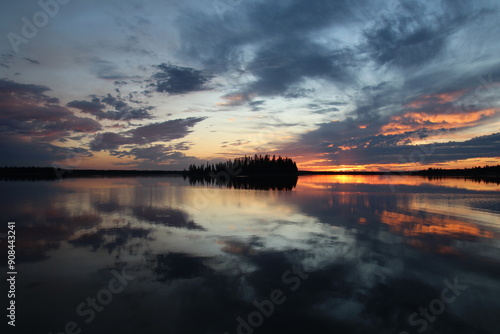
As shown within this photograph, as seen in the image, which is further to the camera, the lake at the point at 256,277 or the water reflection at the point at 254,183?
the water reflection at the point at 254,183

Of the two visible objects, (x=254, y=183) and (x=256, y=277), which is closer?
(x=256, y=277)

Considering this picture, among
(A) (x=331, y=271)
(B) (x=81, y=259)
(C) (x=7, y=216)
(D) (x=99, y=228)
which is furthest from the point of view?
(C) (x=7, y=216)

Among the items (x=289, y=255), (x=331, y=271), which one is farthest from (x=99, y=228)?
(x=331, y=271)

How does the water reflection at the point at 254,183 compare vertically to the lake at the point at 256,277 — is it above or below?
above

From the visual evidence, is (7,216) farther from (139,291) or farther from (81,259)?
(139,291)

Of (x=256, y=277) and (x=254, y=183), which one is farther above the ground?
(x=254, y=183)

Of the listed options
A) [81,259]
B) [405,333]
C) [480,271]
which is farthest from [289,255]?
[81,259]

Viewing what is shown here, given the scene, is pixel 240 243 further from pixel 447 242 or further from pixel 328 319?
pixel 447 242

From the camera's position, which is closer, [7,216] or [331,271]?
[331,271]

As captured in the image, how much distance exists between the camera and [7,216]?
21.3m

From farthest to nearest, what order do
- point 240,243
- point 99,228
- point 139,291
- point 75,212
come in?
point 75,212, point 99,228, point 240,243, point 139,291

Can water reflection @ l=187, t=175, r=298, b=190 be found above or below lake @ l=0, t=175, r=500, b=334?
above

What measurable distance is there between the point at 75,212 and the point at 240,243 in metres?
16.1

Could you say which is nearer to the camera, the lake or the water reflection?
the lake
